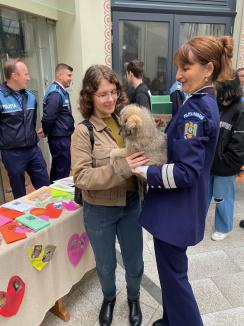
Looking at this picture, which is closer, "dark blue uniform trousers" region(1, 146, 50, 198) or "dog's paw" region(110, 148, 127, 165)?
"dog's paw" region(110, 148, 127, 165)

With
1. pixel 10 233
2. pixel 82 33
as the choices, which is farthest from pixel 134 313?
pixel 82 33

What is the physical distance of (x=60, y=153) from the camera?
3.94 meters

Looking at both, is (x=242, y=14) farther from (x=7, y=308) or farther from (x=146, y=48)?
(x=7, y=308)

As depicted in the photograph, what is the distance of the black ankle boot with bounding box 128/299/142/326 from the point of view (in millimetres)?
1953

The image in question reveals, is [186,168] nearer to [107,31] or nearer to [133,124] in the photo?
[133,124]

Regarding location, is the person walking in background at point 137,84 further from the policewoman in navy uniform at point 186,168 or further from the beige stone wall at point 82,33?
the policewoman in navy uniform at point 186,168

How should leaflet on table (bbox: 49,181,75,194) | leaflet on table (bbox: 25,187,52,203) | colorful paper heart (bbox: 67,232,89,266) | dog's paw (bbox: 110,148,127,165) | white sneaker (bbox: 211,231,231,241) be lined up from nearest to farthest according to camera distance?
dog's paw (bbox: 110,148,127,165), colorful paper heart (bbox: 67,232,89,266), leaflet on table (bbox: 25,187,52,203), leaflet on table (bbox: 49,181,75,194), white sneaker (bbox: 211,231,231,241)

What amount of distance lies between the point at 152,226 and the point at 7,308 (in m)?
0.92

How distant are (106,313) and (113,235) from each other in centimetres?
63

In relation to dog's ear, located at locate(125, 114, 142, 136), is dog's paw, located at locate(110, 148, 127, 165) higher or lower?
lower

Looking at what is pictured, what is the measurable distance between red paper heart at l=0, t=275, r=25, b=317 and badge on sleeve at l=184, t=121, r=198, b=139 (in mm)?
1217

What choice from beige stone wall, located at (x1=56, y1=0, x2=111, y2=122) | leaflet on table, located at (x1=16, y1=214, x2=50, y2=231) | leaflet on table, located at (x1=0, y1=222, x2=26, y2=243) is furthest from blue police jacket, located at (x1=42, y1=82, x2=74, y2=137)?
leaflet on table, located at (x1=0, y1=222, x2=26, y2=243)

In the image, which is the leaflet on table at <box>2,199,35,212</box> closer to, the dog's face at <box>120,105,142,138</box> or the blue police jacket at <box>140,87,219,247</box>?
the blue police jacket at <box>140,87,219,247</box>

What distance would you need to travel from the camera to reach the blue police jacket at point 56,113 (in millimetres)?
3625
